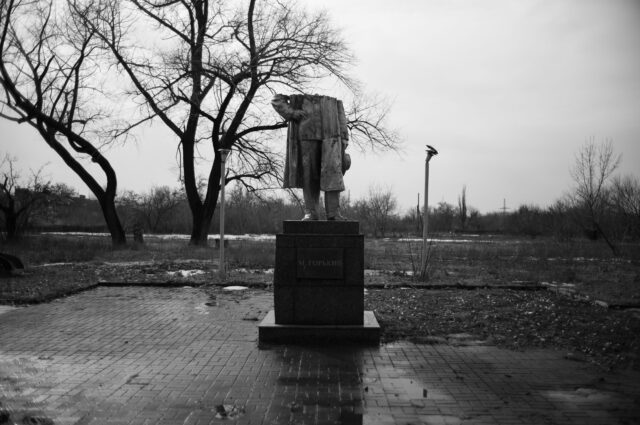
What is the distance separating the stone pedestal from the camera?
23.2 ft

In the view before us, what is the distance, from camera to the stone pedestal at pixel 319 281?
278 inches

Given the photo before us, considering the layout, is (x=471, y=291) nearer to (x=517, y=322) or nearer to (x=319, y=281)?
(x=517, y=322)

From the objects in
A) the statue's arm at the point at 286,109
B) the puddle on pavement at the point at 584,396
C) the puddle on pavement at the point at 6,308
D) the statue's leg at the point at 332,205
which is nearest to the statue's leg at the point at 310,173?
the statue's leg at the point at 332,205

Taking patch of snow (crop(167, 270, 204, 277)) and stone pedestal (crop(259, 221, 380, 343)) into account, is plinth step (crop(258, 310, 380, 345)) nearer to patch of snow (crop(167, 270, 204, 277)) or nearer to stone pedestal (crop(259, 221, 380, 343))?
stone pedestal (crop(259, 221, 380, 343))

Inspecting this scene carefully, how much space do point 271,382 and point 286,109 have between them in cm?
409

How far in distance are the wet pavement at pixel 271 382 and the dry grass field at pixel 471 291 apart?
0.79m

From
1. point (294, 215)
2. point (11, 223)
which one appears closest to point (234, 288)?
point (11, 223)

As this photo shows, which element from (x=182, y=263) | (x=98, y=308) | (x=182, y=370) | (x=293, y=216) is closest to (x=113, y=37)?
(x=182, y=263)

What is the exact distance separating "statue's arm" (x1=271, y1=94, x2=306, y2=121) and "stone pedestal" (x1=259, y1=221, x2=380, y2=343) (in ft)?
5.46

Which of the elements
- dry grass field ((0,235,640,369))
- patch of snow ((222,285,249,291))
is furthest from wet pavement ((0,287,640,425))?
patch of snow ((222,285,249,291))

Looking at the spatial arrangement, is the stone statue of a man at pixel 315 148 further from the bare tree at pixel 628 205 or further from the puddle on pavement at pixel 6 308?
the bare tree at pixel 628 205

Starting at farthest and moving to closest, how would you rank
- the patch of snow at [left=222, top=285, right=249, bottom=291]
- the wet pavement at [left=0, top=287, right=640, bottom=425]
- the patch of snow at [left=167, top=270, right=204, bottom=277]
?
the patch of snow at [left=167, top=270, right=204, bottom=277] < the patch of snow at [left=222, top=285, right=249, bottom=291] < the wet pavement at [left=0, top=287, right=640, bottom=425]

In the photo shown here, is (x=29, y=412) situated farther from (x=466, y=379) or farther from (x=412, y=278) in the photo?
(x=412, y=278)

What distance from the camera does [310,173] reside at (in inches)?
307
